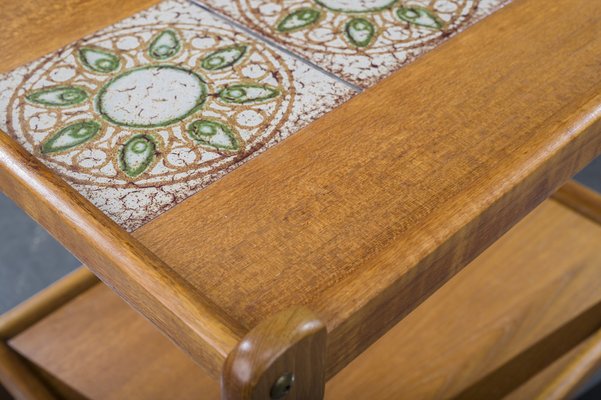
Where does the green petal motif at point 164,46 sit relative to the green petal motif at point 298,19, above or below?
above

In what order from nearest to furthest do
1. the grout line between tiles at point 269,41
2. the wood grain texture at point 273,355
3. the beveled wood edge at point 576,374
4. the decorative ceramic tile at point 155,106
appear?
the wood grain texture at point 273,355
the decorative ceramic tile at point 155,106
the grout line between tiles at point 269,41
the beveled wood edge at point 576,374

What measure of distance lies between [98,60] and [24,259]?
0.59m

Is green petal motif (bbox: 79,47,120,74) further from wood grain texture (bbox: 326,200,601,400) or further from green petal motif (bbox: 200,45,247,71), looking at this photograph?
wood grain texture (bbox: 326,200,601,400)

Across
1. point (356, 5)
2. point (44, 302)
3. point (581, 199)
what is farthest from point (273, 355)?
point (581, 199)

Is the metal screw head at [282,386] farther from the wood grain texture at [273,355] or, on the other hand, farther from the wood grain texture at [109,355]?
the wood grain texture at [109,355]

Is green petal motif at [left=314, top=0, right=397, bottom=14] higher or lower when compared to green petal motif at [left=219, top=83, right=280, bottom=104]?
higher

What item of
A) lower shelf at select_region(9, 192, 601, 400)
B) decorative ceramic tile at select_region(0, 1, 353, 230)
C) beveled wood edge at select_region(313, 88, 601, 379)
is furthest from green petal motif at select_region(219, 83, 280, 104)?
lower shelf at select_region(9, 192, 601, 400)

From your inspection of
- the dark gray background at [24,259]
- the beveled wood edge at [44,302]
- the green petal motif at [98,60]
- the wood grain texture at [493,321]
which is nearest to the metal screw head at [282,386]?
the green petal motif at [98,60]

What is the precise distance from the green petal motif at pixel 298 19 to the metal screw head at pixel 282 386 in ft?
1.44

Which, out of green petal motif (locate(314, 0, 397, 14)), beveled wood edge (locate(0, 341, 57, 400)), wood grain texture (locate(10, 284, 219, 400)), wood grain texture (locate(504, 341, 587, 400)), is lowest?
wood grain texture (locate(504, 341, 587, 400))

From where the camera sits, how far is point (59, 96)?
754 mm

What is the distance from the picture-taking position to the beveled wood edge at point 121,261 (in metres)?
0.51

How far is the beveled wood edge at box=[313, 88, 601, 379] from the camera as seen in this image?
54 centimetres

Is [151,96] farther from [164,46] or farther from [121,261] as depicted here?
[121,261]
